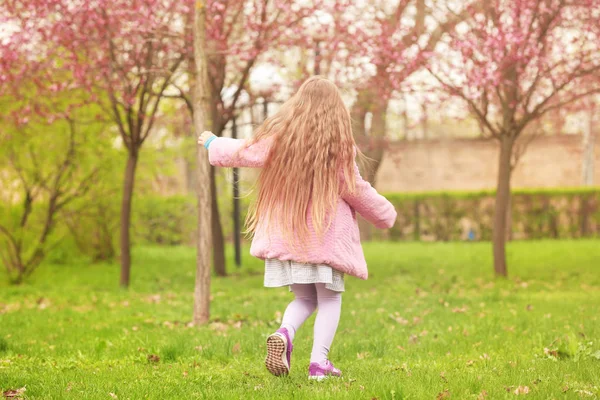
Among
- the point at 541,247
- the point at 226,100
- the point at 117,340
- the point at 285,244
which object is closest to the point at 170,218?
the point at 226,100

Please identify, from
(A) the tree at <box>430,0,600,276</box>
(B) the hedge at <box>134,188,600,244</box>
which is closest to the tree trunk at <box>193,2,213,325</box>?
(A) the tree at <box>430,0,600,276</box>

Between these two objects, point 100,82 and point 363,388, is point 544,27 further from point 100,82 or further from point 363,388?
point 363,388

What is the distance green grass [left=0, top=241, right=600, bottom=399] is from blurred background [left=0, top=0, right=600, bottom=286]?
162 cm

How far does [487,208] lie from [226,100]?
11.1m

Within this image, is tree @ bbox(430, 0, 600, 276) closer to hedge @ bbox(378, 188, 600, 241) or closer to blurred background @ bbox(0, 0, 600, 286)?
blurred background @ bbox(0, 0, 600, 286)

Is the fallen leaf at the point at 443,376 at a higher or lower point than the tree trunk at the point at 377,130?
lower

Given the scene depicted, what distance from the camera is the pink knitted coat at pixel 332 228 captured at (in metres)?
4.32

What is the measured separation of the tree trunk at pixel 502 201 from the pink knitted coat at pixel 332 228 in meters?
7.95

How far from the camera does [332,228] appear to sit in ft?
14.4

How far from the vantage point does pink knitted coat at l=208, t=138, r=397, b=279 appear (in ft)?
14.2

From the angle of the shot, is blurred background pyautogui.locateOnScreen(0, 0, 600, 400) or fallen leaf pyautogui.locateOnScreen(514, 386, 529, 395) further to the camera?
blurred background pyautogui.locateOnScreen(0, 0, 600, 400)

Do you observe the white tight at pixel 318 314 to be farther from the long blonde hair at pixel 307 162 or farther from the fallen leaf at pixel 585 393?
the fallen leaf at pixel 585 393

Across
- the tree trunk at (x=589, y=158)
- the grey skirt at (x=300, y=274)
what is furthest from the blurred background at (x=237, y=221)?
the tree trunk at (x=589, y=158)

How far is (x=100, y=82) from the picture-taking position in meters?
11.7
